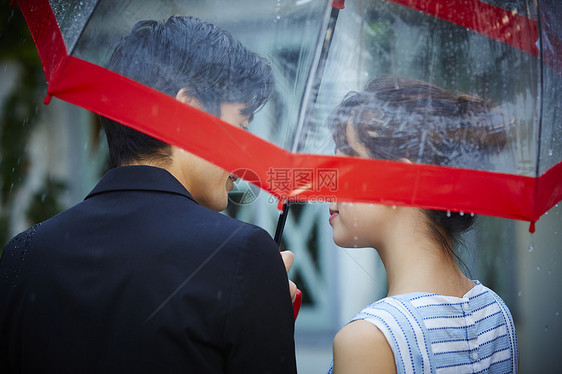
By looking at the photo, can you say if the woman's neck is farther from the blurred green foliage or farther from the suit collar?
the blurred green foliage

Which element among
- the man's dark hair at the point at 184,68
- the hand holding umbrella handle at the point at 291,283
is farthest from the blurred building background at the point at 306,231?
the man's dark hair at the point at 184,68

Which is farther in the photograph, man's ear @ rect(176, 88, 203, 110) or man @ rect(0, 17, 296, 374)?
man's ear @ rect(176, 88, 203, 110)

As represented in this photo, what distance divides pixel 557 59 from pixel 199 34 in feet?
3.71

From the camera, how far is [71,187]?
423 centimetres

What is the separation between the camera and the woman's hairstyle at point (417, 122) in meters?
1.46

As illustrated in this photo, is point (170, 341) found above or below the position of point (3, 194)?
below

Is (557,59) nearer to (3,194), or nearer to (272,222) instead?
(272,222)

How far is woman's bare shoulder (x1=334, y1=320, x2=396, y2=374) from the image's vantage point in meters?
1.46

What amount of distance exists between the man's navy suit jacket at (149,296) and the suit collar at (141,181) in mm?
21

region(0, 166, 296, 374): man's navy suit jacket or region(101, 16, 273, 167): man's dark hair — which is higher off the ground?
region(101, 16, 273, 167): man's dark hair

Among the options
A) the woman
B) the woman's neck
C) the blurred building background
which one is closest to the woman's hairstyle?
the woman

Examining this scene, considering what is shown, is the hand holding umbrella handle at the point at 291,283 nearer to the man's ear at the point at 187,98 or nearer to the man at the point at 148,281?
the man at the point at 148,281

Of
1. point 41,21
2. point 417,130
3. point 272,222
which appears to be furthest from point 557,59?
point 272,222

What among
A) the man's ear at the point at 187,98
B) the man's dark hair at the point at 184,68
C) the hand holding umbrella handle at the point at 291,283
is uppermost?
the man's dark hair at the point at 184,68
